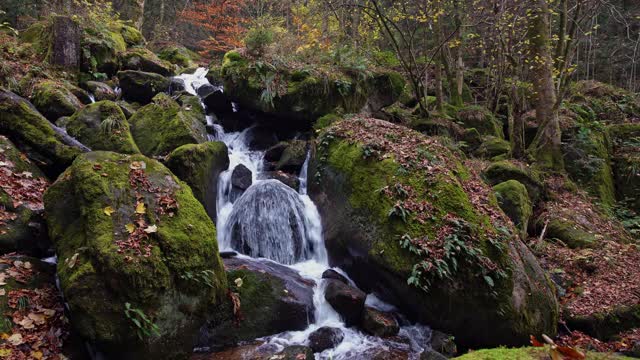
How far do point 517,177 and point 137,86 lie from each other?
38.9 feet

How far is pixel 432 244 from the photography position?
658 cm

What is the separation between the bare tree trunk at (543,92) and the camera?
1138 centimetres

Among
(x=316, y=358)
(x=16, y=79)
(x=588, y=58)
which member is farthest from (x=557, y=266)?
(x=588, y=58)

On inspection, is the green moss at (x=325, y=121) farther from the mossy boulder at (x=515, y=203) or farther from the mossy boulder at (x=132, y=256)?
the mossy boulder at (x=132, y=256)

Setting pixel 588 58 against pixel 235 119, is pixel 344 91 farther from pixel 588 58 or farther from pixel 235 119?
pixel 588 58

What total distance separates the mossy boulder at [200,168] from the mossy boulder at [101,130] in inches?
44.1

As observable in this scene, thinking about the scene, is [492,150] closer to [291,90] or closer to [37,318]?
[291,90]

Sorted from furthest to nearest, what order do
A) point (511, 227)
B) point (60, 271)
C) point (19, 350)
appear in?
point (511, 227) < point (60, 271) < point (19, 350)

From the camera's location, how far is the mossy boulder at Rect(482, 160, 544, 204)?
10.5 meters

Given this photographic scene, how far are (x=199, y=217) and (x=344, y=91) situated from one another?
756 cm

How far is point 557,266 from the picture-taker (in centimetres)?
832

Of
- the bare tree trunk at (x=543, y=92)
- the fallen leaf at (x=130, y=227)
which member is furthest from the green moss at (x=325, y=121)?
the fallen leaf at (x=130, y=227)

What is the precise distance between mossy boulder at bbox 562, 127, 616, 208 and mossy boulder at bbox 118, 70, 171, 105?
44.7 feet

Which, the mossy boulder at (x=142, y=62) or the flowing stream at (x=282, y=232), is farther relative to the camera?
the mossy boulder at (x=142, y=62)
